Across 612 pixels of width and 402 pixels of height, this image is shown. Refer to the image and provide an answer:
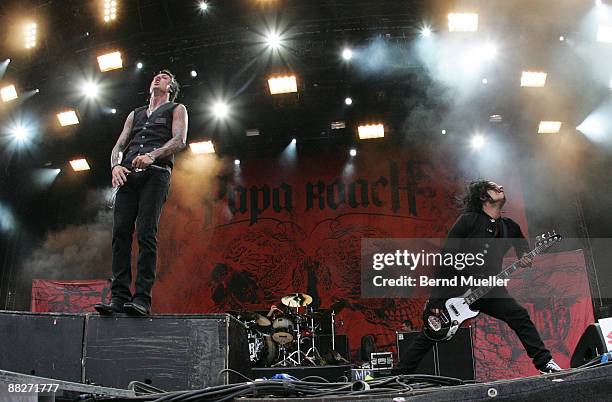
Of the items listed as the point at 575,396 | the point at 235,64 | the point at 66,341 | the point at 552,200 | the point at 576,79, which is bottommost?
the point at 575,396

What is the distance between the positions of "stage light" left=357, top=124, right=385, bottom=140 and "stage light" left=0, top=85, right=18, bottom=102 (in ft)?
21.9

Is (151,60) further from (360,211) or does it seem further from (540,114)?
(540,114)

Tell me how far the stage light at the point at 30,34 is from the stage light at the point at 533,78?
8.64 meters

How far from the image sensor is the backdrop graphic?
A: 11.3 metres

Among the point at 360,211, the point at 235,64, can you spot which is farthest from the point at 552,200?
the point at 235,64

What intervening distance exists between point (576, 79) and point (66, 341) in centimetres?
1023

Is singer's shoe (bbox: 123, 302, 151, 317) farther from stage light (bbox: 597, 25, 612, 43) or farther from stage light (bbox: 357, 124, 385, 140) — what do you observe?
stage light (bbox: 357, 124, 385, 140)

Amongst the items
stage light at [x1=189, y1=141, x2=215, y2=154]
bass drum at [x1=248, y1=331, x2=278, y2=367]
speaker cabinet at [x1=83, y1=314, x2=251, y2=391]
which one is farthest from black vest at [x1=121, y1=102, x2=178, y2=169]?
stage light at [x1=189, y1=141, x2=215, y2=154]

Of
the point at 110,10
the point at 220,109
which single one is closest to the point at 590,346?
the point at 110,10

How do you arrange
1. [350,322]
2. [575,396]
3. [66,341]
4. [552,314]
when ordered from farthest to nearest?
1. [350,322]
2. [552,314]
3. [66,341]
4. [575,396]

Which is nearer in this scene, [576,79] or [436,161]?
[576,79]

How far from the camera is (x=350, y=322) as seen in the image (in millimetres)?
10984

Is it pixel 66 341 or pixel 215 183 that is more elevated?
pixel 215 183

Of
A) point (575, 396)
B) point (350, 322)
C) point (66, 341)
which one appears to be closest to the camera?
A: point (575, 396)
